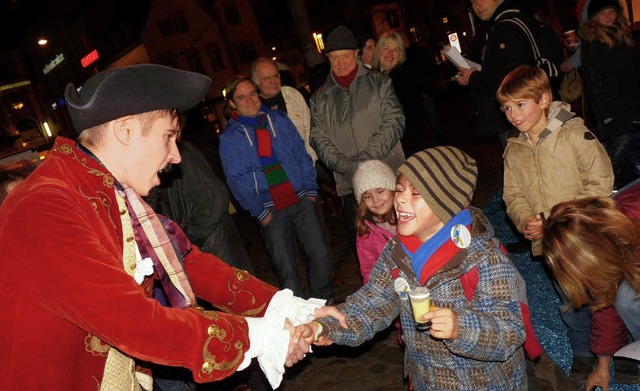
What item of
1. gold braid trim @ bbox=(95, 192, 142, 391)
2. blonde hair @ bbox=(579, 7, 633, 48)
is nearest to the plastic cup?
blonde hair @ bbox=(579, 7, 633, 48)

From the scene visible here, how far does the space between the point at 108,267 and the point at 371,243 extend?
2298 mm

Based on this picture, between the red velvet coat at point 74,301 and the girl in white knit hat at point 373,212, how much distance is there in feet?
5.99

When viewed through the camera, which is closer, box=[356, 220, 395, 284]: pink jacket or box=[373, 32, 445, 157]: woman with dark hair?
box=[356, 220, 395, 284]: pink jacket

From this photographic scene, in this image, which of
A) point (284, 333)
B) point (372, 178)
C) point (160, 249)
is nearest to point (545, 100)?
point (372, 178)

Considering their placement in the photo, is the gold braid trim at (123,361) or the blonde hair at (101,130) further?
the blonde hair at (101,130)

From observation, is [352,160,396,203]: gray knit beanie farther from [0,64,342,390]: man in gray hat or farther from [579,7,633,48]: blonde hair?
[579,7,633,48]: blonde hair

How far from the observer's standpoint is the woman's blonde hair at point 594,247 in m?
2.39

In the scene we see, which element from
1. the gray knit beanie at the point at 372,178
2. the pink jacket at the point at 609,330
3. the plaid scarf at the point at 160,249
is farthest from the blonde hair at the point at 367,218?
the plaid scarf at the point at 160,249

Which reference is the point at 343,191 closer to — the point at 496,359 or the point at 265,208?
the point at 265,208

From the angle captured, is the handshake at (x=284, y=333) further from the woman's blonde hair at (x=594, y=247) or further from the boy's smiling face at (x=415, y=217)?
the woman's blonde hair at (x=594, y=247)

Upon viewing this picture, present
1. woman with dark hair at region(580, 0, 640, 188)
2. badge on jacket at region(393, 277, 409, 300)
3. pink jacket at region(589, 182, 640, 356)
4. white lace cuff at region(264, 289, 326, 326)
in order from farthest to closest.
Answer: woman with dark hair at region(580, 0, 640, 188) < pink jacket at region(589, 182, 640, 356) < white lace cuff at region(264, 289, 326, 326) < badge on jacket at region(393, 277, 409, 300)

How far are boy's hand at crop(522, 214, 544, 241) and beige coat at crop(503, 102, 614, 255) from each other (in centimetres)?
9

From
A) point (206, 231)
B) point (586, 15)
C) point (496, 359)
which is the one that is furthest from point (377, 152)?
point (586, 15)

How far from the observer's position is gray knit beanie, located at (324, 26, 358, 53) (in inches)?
186
